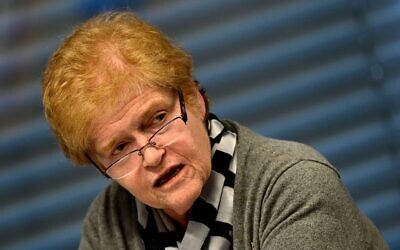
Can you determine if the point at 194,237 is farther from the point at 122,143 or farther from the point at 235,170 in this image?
the point at 122,143

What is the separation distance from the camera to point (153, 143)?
4.78 ft

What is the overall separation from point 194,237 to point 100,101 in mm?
420

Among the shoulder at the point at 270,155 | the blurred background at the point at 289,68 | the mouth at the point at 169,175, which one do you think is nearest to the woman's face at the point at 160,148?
the mouth at the point at 169,175

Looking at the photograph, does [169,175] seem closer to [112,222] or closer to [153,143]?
[153,143]

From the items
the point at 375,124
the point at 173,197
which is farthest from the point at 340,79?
the point at 173,197

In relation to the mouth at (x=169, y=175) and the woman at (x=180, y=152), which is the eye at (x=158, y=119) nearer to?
the woman at (x=180, y=152)

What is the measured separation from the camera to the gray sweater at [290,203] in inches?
54.0

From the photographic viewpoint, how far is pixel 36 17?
97.4 inches

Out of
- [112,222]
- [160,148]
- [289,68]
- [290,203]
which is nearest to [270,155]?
[290,203]

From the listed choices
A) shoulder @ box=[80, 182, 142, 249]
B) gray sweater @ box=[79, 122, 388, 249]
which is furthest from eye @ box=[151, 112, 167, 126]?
shoulder @ box=[80, 182, 142, 249]

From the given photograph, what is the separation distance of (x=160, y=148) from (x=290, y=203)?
1.03ft

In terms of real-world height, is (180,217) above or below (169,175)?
below

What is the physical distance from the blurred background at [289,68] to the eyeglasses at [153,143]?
3.20 ft

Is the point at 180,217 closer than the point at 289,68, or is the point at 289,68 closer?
the point at 180,217
